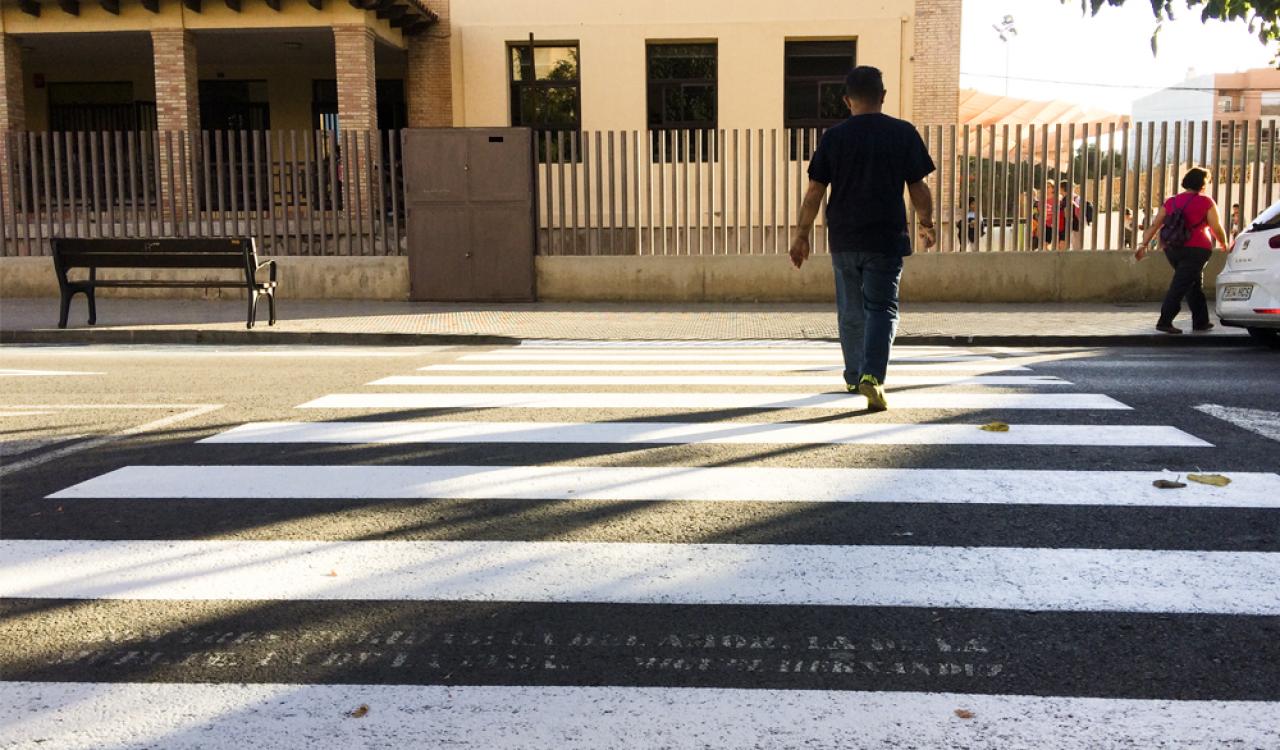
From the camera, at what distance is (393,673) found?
10.6 ft

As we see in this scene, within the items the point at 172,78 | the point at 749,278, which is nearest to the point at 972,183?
the point at 749,278

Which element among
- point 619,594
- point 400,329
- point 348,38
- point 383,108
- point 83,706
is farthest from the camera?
point 383,108

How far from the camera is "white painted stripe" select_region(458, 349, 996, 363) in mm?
10523

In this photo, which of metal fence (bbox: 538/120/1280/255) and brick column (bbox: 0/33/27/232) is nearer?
metal fence (bbox: 538/120/1280/255)

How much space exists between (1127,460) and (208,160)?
14.9 metres

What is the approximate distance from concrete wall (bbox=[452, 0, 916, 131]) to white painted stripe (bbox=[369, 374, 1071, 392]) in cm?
1468

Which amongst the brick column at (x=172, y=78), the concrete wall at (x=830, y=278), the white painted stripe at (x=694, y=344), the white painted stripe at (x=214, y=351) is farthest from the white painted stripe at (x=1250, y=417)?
the brick column at (x=172, y=78)

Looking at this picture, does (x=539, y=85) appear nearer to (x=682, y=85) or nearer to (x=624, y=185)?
(x=682, y=85)

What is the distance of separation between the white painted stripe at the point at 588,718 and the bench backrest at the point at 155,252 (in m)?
11.2

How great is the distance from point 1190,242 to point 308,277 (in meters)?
11.6

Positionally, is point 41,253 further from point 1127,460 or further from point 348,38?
point 1127,460

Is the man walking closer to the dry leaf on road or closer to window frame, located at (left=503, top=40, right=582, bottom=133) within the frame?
the dry leaf on road

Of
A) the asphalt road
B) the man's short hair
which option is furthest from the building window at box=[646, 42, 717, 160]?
the asphalt road

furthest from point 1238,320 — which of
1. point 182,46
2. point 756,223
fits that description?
point 182,46
